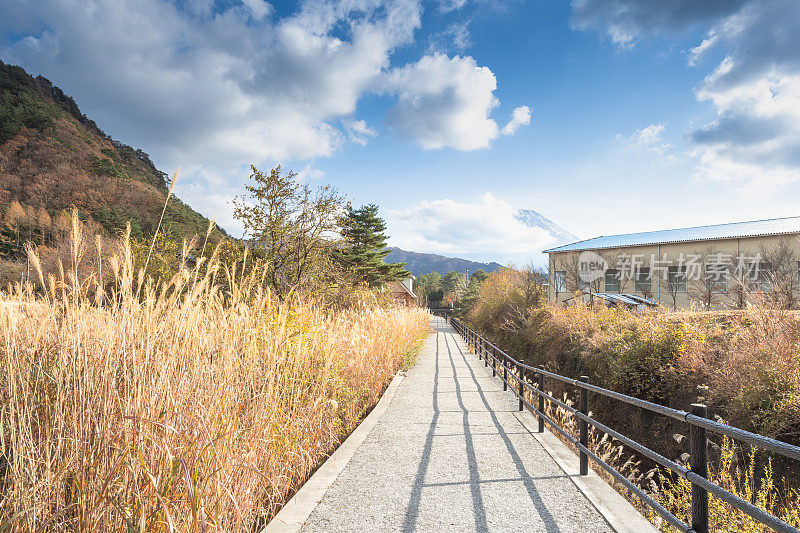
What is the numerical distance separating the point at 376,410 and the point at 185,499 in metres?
4.55

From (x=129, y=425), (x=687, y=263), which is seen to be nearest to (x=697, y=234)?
(x=687, y=263)

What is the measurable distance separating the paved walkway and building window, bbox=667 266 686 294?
29.3 metres

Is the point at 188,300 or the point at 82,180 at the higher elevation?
the point at 82,180

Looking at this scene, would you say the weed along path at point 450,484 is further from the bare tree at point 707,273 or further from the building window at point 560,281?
the building window at point 560,281

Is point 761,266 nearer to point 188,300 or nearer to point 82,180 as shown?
point 188,300

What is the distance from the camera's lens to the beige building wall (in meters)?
23.2

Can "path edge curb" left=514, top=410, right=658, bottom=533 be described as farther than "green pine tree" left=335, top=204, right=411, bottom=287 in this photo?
No

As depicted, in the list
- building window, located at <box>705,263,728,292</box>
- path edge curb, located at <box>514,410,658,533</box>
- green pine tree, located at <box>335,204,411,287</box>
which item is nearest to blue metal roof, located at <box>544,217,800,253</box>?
building window, located at <box>705,263,728,292</box>

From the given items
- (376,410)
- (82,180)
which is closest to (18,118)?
(82,180)

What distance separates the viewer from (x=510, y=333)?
22750 millimetres

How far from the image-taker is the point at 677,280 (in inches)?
1150

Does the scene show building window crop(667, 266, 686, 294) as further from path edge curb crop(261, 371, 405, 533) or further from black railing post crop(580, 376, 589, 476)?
path edge curb crop(261, 371, 405, 533)

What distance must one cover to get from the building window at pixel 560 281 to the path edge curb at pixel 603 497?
1383 inches

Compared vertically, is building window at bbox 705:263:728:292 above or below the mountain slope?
below
